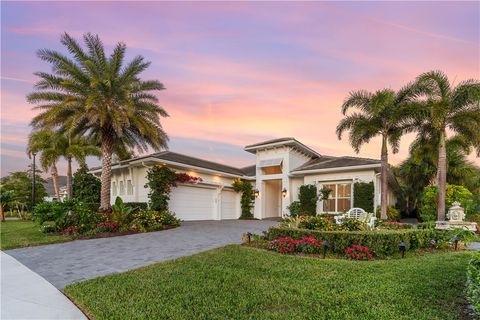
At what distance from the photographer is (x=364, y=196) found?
20.0 meters

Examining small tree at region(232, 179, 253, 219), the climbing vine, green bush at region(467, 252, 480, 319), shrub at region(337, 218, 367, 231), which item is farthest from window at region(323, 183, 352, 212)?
green bush at region(467, 252, 480, 319)

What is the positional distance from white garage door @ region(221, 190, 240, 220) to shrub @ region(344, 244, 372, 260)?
15.9m

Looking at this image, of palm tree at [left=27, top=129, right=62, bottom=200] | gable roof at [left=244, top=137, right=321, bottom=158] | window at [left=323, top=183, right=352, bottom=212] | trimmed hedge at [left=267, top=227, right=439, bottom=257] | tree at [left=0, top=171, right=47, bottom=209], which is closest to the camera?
trimmed hedge at [left=267, top=227, right=439, bottom=257]

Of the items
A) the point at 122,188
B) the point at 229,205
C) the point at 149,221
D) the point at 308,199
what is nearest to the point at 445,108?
the point at 308,199

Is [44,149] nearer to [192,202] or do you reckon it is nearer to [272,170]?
[192,202]

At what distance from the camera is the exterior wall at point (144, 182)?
20188mm

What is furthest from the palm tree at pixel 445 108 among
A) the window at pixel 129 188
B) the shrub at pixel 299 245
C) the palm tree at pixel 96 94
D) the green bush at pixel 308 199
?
the window at pixel 129 188

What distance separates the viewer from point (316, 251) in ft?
29.2

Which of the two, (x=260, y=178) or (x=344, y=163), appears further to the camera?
(x=260, y=178)

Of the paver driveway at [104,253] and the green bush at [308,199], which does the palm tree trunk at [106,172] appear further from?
the green bush at [308,199]

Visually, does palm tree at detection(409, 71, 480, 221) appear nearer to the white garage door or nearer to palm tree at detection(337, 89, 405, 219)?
palm tree at detection(337, 89, 405, 219)

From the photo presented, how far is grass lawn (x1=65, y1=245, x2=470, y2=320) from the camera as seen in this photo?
4.51m

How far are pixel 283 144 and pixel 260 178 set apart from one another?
3662mm

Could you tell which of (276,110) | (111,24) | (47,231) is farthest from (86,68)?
(276,110)
